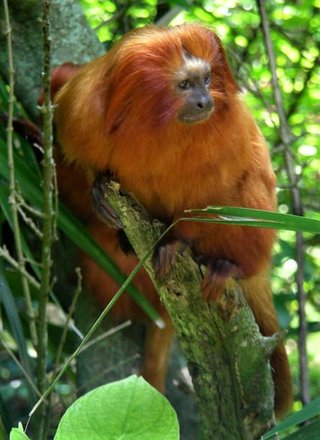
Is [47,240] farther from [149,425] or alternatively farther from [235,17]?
[235,17]

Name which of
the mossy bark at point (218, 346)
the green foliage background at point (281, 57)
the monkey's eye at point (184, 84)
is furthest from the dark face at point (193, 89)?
the green foliage background at point (281, 57)

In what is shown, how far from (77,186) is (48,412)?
819 millimetres

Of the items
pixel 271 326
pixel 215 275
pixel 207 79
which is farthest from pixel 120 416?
pixel 271 326

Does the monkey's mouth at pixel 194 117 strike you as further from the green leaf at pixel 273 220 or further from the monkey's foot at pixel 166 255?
the green leaf at pixel 273 220

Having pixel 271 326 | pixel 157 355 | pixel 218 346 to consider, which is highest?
pixel 218 346

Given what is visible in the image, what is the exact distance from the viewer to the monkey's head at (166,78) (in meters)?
1.92

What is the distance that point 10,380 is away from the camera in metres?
3.35

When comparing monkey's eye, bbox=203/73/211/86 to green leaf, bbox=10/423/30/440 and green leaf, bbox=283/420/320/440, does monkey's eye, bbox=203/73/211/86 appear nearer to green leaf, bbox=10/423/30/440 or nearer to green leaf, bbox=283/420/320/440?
green leaf, bbox=283/420/320/440

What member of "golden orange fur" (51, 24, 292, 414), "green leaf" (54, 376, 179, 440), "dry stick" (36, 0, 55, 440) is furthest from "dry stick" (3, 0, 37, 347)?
"green leaf" (54, 376, 179, 440)

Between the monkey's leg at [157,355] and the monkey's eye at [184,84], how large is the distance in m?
1.10

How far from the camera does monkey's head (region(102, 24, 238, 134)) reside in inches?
75.5

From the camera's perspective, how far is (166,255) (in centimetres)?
195

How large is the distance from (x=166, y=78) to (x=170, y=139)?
0.16 metres

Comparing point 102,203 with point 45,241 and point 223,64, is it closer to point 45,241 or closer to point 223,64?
point 45,241
